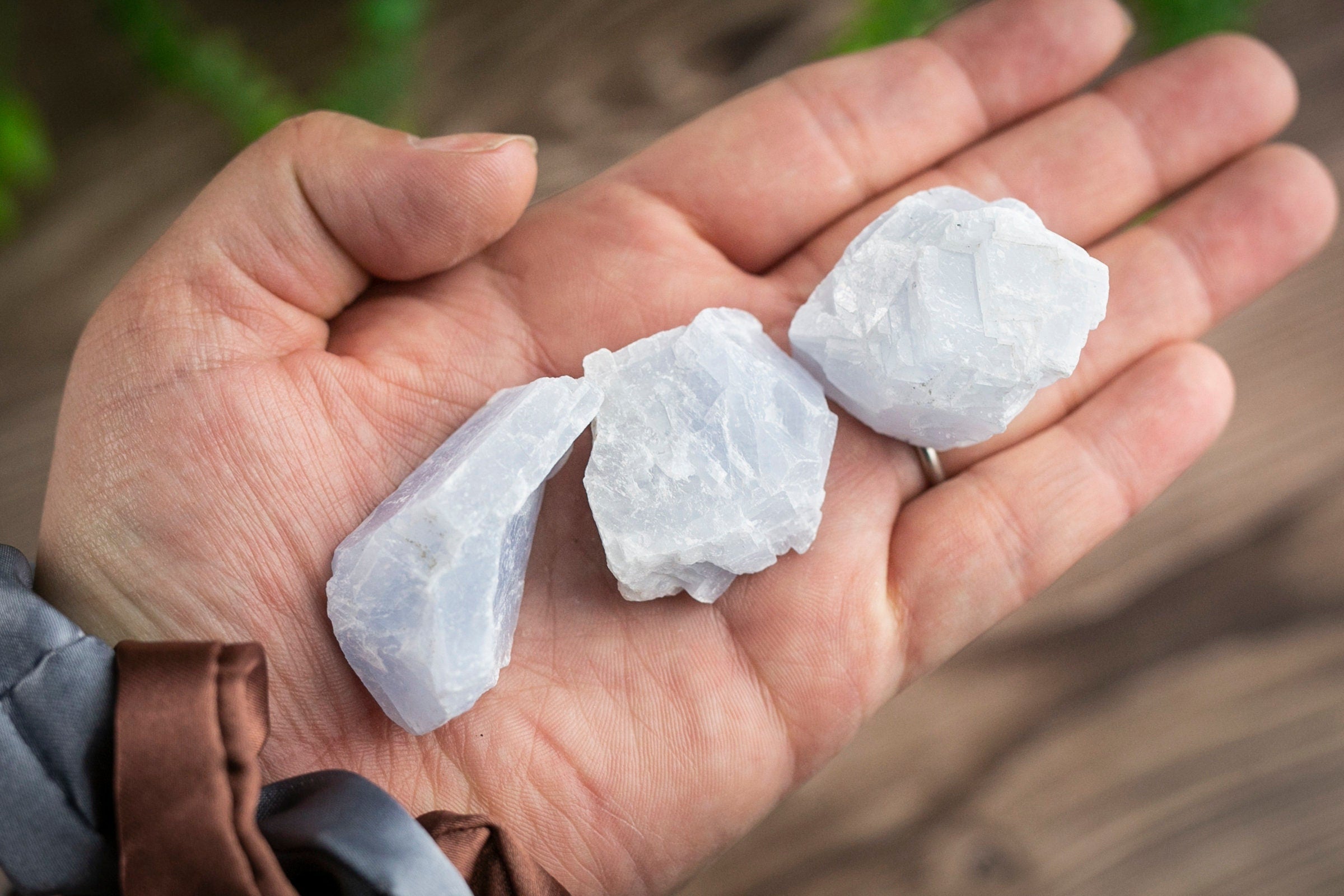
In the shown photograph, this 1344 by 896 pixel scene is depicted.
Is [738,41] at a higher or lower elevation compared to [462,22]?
lower

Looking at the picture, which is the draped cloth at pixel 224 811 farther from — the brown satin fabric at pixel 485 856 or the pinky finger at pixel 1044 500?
the pinky finger at pixel 1044 500

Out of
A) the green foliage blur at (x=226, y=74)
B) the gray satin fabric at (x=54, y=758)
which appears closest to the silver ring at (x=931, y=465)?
the gray satin fabric at (x=54, y=758)

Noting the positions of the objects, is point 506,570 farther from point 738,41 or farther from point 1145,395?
point 738,41

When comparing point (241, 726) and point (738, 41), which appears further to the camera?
point (738, 41)

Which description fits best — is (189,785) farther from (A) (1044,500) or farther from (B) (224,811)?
(A) (1044,500)

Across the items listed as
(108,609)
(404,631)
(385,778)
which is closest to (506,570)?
(404,631)
